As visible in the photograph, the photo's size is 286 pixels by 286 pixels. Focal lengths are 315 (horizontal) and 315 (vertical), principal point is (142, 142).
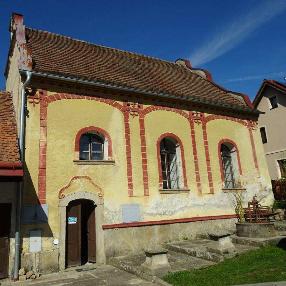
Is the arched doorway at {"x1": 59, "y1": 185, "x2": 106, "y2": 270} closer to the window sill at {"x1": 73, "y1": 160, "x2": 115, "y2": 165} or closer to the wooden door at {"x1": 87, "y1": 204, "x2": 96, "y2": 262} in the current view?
the wooden door at {"x1": 87, "y1": 204, "x2": 96, "y2": 262}

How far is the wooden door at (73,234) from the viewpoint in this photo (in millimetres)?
10879

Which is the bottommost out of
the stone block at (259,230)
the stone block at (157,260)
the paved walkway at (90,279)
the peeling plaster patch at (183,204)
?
the paved walkway at (90,279)

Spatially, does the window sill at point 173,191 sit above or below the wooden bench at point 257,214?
above

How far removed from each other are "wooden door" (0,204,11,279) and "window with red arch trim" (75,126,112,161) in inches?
122

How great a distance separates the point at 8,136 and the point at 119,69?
6560 millimetres

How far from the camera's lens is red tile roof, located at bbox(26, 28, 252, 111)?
512 inches

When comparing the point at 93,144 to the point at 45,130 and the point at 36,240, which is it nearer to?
the point at 45,130

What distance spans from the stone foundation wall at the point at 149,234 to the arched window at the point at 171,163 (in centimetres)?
182

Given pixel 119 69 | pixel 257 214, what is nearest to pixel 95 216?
pixel 257 214

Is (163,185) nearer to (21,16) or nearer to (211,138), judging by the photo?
(211,138)

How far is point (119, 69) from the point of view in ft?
49.6

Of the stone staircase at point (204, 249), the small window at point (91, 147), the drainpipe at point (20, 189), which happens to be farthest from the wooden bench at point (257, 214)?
the drainpipe at point (20, 189)

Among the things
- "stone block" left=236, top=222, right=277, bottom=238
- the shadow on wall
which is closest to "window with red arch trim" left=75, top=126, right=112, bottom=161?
the shadow on wall

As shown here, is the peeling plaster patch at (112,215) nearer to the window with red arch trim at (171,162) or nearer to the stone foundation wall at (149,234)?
the stone foundation wall at (149,234)
